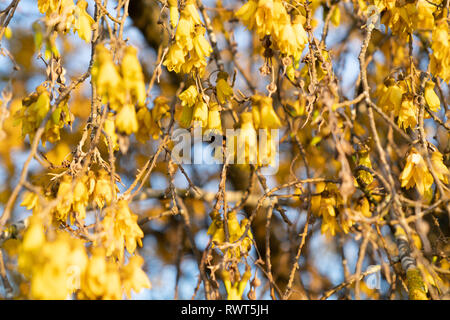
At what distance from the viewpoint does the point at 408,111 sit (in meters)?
1.93

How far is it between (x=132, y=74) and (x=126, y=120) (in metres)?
0.13

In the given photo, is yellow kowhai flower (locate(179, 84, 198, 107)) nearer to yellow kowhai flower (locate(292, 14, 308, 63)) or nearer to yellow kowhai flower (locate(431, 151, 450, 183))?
yellow kowhai flower (locate(292, 14, 308, 63))

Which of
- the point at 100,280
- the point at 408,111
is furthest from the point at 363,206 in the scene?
the point at 100,280

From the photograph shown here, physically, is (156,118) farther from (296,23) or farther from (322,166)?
(322,166)

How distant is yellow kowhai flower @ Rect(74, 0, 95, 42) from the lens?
180cm

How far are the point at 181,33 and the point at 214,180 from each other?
73.8 inches

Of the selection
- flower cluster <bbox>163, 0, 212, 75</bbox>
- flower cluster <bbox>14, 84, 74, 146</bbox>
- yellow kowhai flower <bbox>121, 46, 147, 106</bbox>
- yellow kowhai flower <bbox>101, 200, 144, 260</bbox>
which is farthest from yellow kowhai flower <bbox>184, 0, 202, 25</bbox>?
yellow kowhai flower <bbox>101, 200, 144, 260</bbox>

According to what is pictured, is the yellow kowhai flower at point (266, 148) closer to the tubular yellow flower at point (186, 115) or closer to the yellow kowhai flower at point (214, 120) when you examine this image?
the yellow kowhai flower at point (214, 120)

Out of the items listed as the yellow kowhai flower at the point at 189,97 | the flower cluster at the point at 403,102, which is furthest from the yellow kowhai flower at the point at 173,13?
the flower cluster at the point at 403,102

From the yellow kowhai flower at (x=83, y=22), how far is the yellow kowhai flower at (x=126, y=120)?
55 cm

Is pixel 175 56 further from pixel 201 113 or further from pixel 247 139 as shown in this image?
pixel 247 139

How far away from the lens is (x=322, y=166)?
3.13 metres
